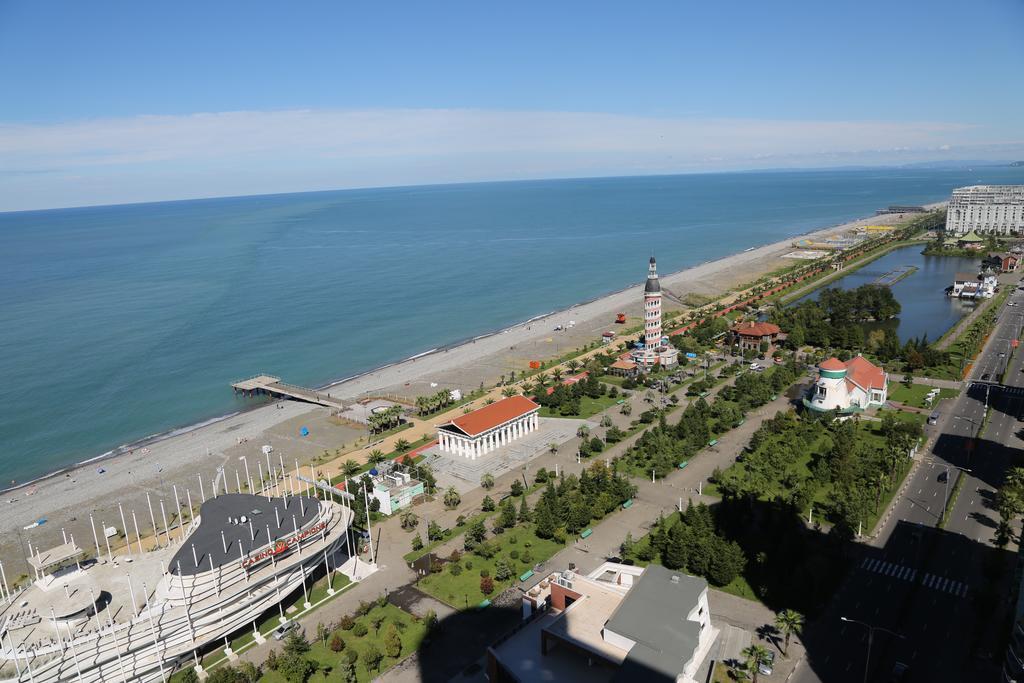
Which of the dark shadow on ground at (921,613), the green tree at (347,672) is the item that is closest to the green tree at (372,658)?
the green tree at (347,672)

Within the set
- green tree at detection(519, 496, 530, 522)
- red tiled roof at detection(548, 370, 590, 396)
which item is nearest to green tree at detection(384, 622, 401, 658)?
green tree at detection(519, 496, 530, 522)

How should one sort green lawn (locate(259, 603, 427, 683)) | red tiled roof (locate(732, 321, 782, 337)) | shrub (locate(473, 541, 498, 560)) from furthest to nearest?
red tiled roof (locate(732, 321, 782, 337)) < shrub (locate(473, 541, 498, 560)) < green lawn (locate(259, 603, 427, 683))

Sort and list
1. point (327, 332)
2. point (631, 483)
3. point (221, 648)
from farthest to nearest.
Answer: point (327, 332) < point (631, 483) < point (221, 648)

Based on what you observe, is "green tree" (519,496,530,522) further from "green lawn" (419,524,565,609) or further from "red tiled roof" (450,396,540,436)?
"red tiled roof" (450,396,540,436)

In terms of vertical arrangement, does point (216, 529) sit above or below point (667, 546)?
above

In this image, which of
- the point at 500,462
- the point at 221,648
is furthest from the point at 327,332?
the point at 221,648

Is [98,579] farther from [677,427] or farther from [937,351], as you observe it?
[937,351]

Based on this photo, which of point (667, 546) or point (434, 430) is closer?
point (667, 546)
